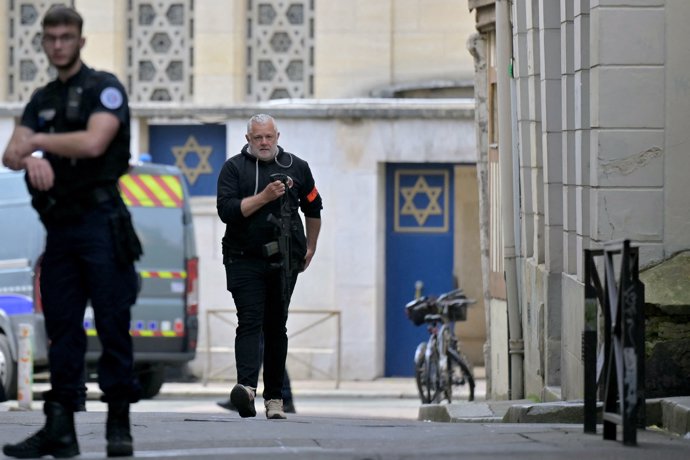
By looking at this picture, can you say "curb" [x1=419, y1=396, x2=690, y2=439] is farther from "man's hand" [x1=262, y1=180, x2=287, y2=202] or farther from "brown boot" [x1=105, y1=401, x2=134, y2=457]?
"brown boot" [x1=105, y1=401, x2=134, y2=457]

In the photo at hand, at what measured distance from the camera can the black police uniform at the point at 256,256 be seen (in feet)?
35.7

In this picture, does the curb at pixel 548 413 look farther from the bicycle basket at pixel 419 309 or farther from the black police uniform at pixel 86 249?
the bicycle basket at pixel 419 309

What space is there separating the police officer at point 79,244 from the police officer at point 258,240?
3.09 meters

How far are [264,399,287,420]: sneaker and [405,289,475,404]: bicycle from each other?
772 cm

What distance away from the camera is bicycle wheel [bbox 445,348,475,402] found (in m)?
19.2

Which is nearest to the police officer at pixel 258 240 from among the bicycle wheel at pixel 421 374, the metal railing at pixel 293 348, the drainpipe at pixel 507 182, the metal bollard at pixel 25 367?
the drainpipe at pixel 507 182

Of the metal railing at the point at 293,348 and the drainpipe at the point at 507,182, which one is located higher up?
the drainpipe at the point at 507,182

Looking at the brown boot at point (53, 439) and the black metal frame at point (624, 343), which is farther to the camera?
the black metal frame at point (624, 343)

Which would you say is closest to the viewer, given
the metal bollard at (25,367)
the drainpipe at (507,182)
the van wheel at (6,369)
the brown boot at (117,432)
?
the brown boot at (117,432)

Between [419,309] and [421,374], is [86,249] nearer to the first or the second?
[421,374]

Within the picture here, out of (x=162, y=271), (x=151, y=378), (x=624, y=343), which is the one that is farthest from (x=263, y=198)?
(x=151, y=378)

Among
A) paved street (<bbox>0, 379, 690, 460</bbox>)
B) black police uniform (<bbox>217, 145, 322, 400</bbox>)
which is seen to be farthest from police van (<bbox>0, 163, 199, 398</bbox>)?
black police uniform (<bbox>217, 145, 322, 400</bbox>)

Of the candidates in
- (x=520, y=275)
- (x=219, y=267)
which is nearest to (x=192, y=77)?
(x=219, y=267)

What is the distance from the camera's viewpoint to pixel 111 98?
7.60 meters
